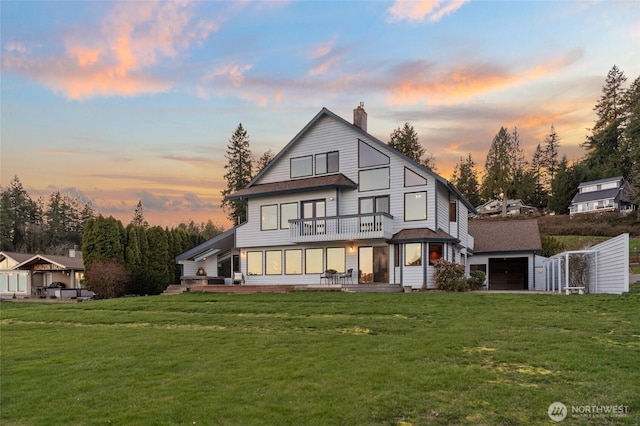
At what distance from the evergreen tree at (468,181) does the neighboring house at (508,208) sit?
2392 millimetres

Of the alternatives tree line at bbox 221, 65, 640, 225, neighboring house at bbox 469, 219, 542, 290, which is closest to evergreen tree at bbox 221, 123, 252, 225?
tree line at bbox 221, 65, 640, 225

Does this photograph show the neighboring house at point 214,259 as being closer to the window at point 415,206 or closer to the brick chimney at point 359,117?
the brick chimney at point 359,117

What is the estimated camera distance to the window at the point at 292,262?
25.2 m

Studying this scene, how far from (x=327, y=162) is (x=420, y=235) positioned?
7.06 m

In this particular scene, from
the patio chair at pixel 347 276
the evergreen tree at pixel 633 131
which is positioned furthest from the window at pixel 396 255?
the evergreen tree at pixel 633 131

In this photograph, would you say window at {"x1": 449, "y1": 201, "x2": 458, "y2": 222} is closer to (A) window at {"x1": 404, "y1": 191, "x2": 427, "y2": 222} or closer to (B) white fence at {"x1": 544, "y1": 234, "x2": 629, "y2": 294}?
(A) window at {"x1": 404, "y1": 191, "x2": 427, "y2": 222}

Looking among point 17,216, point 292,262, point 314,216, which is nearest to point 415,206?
point 314,216

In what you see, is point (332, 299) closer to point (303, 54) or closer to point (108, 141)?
point (303, 54)

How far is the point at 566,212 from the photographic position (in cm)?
7031

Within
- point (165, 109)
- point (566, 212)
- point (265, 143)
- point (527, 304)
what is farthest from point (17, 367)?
point (566, 212)

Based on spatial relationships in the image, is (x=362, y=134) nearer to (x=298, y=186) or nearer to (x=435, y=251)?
(x=298, y=186)

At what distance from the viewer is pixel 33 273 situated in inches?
1553

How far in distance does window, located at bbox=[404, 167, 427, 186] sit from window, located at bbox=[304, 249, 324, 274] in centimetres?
610

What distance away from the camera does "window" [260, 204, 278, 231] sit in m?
26.2
